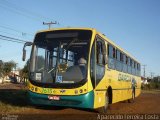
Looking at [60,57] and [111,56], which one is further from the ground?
[111,56]

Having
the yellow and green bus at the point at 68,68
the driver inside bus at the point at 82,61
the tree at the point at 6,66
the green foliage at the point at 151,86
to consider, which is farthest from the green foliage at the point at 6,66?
the driver inside bus at the point at 82,61

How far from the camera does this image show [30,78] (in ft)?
46.2

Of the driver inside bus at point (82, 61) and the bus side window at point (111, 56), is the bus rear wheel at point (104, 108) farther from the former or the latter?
the driver inside bus at point (82, 61)

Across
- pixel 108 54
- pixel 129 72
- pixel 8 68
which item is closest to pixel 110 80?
pixel 108 54

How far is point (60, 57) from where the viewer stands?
13906 millimetres

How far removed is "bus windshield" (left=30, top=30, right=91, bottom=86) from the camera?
13.4 meters

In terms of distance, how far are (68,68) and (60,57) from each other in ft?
2.14

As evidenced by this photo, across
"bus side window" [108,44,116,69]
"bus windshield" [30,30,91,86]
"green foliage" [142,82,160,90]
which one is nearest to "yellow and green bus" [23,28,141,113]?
"bus windshield" [30,30,91,86]

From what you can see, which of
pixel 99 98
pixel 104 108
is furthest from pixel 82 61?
pixel 104 108

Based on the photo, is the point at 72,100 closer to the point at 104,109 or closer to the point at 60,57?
the point at 60,57

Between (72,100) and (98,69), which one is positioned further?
(98,69)

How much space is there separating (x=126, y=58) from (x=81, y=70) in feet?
29.4

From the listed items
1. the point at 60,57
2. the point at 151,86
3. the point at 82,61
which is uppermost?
the point at 60,57

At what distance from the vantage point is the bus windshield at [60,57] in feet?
44.0
